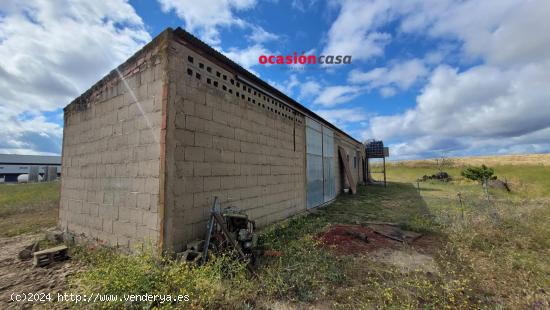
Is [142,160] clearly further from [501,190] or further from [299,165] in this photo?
[501,190]

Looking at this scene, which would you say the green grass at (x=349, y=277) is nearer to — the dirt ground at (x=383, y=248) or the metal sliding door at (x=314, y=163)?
the dirt ground at (x=383, y=248)

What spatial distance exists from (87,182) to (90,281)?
343cm

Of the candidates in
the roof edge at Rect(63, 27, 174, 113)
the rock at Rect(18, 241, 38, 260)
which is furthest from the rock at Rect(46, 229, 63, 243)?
the roof edge at Rect(63, 27, 174, 113)

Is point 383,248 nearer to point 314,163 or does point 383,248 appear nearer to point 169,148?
point 169,148

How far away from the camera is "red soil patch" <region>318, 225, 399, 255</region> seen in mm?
4941

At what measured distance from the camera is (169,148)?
386 cm

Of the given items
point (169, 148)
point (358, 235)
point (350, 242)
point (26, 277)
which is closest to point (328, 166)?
point (358, 235)

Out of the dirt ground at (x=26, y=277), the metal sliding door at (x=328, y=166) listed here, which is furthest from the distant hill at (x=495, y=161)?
the dirt ground at (x=26, y=277)

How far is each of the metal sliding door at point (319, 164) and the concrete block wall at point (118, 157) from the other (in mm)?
6120

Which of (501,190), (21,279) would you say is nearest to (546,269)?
(21,279)

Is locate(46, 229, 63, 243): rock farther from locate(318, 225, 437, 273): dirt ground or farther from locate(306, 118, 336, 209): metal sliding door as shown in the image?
locate(306, 118, 336, 209): metal sliding door

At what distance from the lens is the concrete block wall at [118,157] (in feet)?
13.4

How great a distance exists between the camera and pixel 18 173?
1688 inches

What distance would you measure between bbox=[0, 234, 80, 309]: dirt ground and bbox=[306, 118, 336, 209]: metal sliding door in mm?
7117
